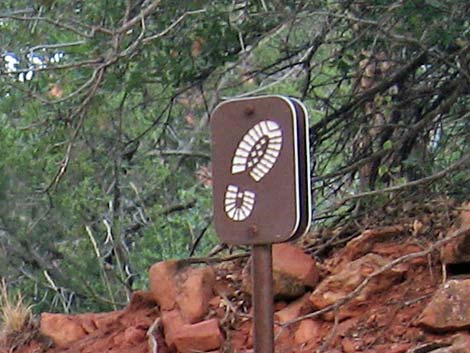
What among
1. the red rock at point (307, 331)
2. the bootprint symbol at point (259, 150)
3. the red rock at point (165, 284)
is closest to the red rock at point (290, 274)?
the red rock at point (307, 331)

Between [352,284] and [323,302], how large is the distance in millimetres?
156

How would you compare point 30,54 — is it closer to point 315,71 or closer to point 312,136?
point 312,136

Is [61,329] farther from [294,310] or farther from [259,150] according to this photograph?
[259,150]

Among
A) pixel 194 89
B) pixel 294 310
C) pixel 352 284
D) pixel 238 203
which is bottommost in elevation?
pixel 294 310

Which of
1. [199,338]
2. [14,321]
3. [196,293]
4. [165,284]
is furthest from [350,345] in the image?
[14,321]

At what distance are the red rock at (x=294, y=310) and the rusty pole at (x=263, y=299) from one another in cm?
161

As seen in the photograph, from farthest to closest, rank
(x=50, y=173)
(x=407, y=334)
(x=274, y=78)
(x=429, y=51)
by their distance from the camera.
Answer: (x=274, y=78), (x=50, y=173), (x=429, y=51), (x=407, y=334)

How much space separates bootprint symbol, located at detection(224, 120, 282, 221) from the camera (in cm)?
298

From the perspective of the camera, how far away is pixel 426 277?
4.64 m

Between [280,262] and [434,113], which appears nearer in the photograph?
A: [280,262]

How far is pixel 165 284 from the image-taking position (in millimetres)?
5164

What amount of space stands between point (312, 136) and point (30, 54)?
65.8 inches

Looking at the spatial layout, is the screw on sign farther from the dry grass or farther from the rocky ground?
the dry grass

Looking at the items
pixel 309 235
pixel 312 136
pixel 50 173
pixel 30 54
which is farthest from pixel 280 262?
pixel 50 173
